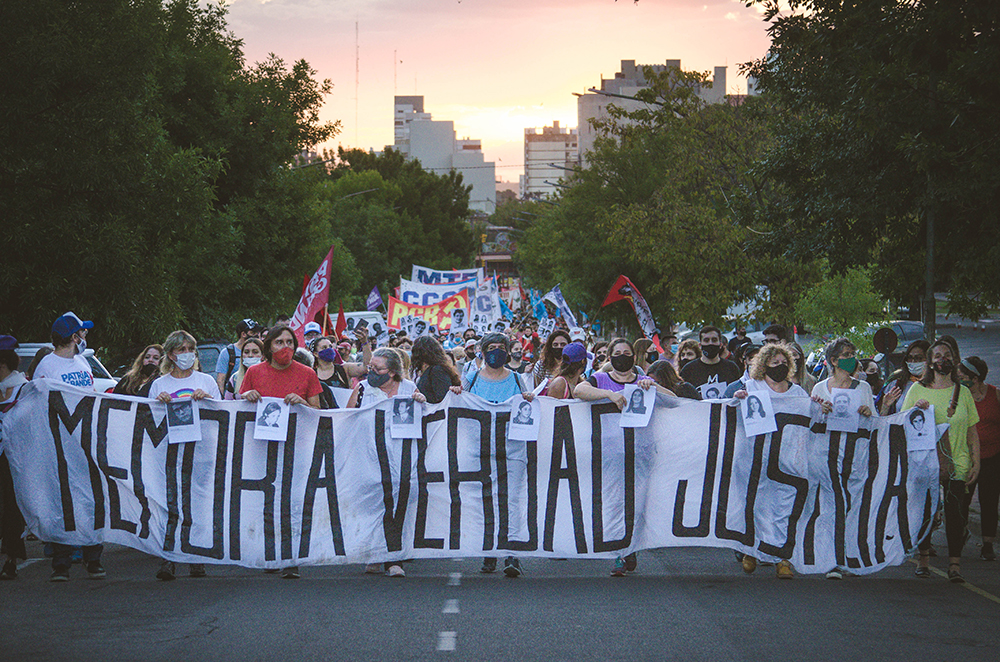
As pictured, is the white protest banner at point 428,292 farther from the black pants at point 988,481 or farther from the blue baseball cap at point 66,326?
the black pants at point 988,481

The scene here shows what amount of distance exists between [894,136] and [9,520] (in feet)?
30.3

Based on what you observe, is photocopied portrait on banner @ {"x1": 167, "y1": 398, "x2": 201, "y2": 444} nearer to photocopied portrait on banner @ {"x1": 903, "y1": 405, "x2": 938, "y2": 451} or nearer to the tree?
photocopied portrait on banner @ {"x1": 903, "y1": 405, "x2": 938, "y2": 451}

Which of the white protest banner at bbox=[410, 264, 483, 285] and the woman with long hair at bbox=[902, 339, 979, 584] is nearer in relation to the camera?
the woman with long hair at bbox=[902, 339, 979, 584]

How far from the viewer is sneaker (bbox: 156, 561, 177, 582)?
8836 millimetres

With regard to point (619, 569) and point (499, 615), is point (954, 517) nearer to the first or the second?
point (619, 569)

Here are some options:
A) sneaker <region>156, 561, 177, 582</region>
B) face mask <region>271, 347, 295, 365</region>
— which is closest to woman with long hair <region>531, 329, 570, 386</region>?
face mask <region>271, 347, 295, 365</region>

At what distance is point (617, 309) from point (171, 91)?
20.4 m

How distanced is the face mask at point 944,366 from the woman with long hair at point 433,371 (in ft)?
11.8

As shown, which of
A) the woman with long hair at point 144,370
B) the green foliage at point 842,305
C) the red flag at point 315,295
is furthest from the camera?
the green foliage at point 842,305

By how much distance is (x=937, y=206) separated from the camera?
13.1 metres

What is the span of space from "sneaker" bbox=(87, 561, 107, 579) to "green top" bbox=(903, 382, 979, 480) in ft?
20.2

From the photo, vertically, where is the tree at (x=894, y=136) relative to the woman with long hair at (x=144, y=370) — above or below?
above

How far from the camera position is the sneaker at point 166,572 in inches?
348

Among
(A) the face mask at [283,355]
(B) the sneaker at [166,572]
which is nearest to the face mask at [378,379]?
(A) the face mask at [283,355]
